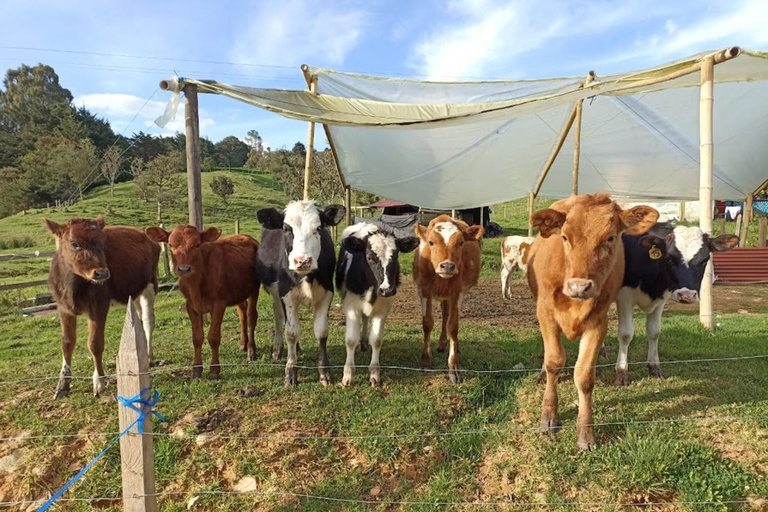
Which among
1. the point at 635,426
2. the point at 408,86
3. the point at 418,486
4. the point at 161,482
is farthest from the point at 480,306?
the point at 161,482

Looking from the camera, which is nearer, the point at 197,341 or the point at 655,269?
the point at 655,269

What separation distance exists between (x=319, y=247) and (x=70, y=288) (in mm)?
2504

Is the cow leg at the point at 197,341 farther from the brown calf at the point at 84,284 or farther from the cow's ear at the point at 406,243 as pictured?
the cow's ear at the point at 406,243

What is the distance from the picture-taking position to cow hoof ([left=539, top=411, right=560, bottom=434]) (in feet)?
12.3

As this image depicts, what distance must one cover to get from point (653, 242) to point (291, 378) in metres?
4.04

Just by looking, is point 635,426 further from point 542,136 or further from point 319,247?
point 542,136

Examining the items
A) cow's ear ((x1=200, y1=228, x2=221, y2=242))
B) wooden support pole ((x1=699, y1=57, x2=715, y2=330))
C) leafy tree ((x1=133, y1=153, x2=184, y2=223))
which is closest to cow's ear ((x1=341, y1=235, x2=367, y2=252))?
cow's ear ((x1=200, y1=228, x2=221, y2=242))

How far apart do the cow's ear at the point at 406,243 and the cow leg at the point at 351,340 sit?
87 cm

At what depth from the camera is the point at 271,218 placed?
479cm

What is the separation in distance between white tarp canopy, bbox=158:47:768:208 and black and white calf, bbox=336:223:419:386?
6.44 feet

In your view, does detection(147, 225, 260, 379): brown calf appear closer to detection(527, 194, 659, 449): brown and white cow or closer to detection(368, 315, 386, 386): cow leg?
detection(368, 315, 386, 386): cow leg

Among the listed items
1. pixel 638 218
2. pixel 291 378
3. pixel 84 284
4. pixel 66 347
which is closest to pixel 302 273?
pixel 291 378

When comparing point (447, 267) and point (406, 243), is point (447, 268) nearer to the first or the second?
point (447, 267)

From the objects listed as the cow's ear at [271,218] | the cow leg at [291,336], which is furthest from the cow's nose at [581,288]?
the cow's ear at [271,218]
